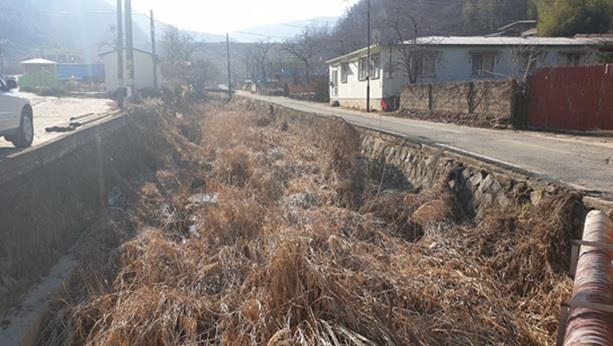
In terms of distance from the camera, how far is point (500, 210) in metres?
6.36

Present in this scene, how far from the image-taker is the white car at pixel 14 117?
846 centimetres

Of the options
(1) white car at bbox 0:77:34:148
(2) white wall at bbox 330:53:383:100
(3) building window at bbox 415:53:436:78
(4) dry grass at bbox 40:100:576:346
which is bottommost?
(4) dry grass at bbox 40:100:576:346

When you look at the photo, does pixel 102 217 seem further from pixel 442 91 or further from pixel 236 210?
pixel 442 91

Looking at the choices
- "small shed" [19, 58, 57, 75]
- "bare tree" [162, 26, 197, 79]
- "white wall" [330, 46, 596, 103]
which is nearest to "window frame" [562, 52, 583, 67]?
"white wall" [330, 46, 596, 103]

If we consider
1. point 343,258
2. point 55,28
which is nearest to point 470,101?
point 343,258

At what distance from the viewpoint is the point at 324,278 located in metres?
4.79

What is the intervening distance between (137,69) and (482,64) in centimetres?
2870

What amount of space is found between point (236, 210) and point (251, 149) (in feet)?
24.9

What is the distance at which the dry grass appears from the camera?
4371 mm

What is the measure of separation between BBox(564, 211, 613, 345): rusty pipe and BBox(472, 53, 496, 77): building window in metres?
23.9

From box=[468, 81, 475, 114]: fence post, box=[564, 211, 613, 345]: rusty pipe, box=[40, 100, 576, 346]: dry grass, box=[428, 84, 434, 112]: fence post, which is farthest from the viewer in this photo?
box=[428, 84, 434, 112]: fence post

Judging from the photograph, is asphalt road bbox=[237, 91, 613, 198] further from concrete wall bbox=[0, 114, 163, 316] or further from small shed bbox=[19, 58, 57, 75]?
small shed bbox=[19, 58, 57, 75]

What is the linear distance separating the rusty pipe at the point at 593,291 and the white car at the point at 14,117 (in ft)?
28.9

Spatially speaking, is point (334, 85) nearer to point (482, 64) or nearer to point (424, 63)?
point (424, 63)
